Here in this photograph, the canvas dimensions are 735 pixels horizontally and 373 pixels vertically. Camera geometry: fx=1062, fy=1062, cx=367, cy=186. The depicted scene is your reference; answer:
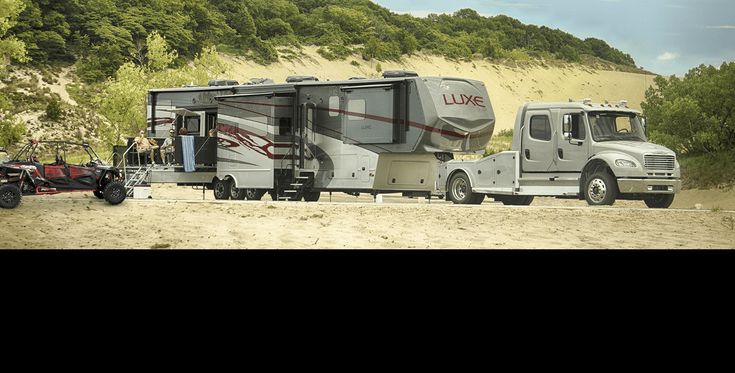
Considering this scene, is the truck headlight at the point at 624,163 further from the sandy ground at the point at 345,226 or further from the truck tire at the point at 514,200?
the truck tire at the point at 514,200

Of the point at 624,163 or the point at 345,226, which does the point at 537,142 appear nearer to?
the point at 624,163

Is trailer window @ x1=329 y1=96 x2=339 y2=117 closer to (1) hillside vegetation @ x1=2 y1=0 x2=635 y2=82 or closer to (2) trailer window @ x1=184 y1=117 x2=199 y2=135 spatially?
(2) trailer window @ x1=184 y1=117 x2=199 y2=135

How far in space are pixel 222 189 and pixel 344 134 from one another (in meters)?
2.98

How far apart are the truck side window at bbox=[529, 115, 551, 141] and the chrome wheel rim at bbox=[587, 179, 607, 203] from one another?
1.02m

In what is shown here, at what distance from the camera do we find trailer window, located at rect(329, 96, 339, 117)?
17234mm

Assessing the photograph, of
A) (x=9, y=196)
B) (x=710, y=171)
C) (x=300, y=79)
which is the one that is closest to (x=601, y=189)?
(x=300, y=79)

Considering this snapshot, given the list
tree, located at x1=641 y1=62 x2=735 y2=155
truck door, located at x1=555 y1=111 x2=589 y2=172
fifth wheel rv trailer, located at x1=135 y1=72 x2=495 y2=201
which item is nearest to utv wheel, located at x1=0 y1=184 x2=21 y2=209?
fifth wheel rv trailer, located at x1=135 y1=72 x2=495 y2=201

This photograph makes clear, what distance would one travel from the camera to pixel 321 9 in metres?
57.1

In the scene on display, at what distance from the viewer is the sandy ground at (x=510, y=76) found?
5297 cm
